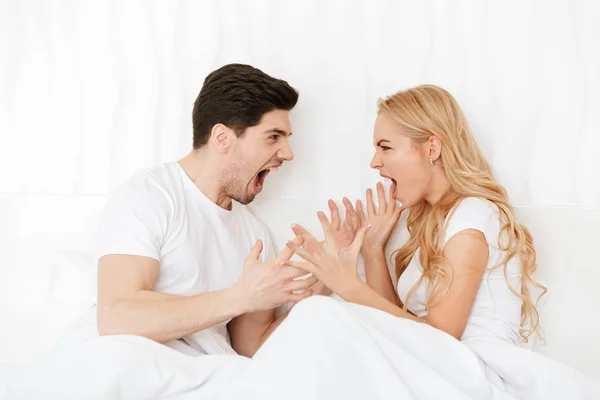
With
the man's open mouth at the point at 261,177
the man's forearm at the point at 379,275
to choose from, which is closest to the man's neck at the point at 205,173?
the man's open mouth at the point at 261,177

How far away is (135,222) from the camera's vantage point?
168 cm

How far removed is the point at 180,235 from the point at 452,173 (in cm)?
72

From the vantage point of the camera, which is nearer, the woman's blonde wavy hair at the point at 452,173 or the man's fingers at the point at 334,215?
the woman's blonde wavy hair at the point at 452,173

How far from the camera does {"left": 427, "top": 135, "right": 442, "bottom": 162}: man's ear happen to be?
182cm

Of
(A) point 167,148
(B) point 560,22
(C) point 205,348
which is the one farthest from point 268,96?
(B) point 560,22

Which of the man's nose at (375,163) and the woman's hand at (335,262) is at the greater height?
the man's nose at (375,163)

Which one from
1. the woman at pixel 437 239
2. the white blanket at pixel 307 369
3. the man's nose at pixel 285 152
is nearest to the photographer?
the white blanket at pixel 307 369

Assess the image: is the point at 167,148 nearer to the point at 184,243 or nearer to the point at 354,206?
the point at 184,243

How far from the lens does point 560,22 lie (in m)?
1.99

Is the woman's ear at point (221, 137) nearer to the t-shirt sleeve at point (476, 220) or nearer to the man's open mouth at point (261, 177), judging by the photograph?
the man's open mouth at point (261, 177)

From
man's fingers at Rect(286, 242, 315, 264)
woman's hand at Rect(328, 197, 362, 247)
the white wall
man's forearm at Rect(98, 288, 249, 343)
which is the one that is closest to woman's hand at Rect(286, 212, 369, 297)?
man's fingers at Rect(286, 242, 315, 264)

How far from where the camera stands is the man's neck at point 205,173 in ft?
6.22

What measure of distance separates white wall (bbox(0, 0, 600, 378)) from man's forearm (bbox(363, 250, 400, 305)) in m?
0.21

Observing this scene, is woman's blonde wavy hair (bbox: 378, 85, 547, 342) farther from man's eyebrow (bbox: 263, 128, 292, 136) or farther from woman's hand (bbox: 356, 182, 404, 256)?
man's eyebrow (bbox: 263, 128, 292, 136)
